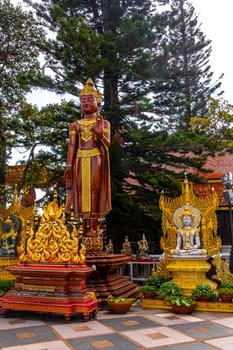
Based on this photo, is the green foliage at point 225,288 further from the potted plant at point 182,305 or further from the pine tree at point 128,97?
the pine tree at point 128,97

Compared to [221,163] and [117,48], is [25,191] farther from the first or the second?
[221,163]

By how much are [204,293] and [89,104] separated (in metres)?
3.95

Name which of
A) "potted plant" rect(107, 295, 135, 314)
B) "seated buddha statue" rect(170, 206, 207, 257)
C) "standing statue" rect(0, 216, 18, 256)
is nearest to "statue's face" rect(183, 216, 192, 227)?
"seated buddha statue" rect(170, 206, 207, 257)

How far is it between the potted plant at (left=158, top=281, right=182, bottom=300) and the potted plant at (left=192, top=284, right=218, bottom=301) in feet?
0.84

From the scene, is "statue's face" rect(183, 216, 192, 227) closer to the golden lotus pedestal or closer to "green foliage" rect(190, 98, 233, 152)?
the golden lotus pedestal

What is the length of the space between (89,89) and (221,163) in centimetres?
925

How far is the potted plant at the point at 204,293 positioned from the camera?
5.53m

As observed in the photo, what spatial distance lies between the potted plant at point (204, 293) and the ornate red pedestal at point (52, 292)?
1608mm

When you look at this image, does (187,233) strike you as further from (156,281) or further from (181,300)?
(181,300)

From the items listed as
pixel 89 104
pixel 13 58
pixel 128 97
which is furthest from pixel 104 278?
pixel 13 58

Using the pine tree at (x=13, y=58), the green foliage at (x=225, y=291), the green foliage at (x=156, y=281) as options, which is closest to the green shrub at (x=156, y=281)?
the green foliage at (x=156, y=281)

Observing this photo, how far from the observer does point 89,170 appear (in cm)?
678

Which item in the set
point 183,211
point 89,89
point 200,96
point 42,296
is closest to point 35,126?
Result: point 89,89

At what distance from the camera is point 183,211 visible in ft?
20.8
